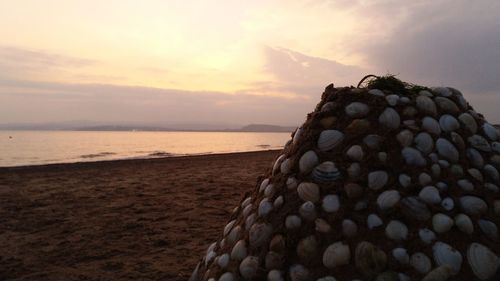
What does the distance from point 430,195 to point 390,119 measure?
2.02ft

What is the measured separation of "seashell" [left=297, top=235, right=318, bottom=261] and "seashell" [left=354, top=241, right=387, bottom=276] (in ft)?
0.87

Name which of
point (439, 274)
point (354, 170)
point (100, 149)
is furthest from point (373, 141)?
point (100, 149)

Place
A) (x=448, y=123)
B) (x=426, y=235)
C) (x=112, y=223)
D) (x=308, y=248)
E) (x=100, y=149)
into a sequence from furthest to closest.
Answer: (x=100, y=149) → (x=112, y=223) → (x=448, y=123) → (x=308, y=248) → (x=426, y=235)

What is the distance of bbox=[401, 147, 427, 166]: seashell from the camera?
2.82 metres

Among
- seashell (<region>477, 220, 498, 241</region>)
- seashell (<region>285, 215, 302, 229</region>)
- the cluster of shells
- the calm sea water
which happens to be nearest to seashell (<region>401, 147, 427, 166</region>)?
the cluster of shells

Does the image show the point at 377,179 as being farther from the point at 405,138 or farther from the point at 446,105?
the point at 446,105

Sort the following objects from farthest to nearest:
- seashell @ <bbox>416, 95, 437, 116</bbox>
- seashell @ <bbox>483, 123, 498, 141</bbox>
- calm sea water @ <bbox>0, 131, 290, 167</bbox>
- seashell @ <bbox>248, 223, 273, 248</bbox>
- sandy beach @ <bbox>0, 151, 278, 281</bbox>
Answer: calm sea water @ <bbox>0, 131, 290, 167</bbox>
sandy beach @ <bbox>0, 151, 278, 281</bbox>
seashell @ <bbox>483, 123, 498, 141</bbox>
seashell @ <bbox>416, 95, 437, 116</bbox>
seashell @ <bbox>248, 223, 273, 248</bbox>

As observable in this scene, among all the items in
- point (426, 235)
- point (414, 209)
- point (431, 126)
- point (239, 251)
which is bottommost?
point (239, 251)

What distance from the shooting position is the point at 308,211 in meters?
2.77

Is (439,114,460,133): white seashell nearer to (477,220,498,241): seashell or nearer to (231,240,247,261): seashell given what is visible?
(477,220,498,241): seashell

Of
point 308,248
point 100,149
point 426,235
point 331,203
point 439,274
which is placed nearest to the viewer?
point 439,274

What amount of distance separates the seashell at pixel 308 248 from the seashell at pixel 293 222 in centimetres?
12

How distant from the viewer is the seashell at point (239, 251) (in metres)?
2.91

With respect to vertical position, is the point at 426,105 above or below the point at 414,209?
above
